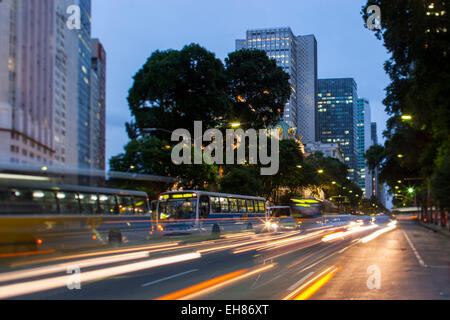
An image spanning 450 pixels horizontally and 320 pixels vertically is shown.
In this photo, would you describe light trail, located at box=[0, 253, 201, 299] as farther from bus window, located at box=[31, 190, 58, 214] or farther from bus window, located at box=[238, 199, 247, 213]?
bus window, located at box=[238, 199, 247, 213]

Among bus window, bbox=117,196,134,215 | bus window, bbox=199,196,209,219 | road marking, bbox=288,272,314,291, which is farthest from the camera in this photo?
bus window, bbox=199,196,209,219

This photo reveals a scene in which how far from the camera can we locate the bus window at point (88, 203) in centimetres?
2267

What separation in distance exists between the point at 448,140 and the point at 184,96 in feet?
78.8

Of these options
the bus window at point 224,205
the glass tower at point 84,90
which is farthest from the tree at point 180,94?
the glass tower at point 84,90

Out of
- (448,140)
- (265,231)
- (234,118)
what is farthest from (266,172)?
(448,140)

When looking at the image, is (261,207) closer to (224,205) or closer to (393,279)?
(224,205)

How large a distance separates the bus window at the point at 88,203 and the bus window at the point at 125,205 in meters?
2.21

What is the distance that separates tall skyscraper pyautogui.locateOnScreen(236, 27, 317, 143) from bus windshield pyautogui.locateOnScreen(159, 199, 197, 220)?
30.3m

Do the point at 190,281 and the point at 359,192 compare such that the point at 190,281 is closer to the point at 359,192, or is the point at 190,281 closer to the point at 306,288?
the point at 306,288

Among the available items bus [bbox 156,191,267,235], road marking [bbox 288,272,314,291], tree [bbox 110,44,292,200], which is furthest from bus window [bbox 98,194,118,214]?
road marking [bbox 288,272,314,291]

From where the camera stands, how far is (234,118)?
160 ft

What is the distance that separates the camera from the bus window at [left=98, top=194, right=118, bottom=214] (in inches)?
955

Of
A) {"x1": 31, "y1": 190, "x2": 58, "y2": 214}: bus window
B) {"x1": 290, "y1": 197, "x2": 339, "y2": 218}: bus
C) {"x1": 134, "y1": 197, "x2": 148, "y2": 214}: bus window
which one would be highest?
{"x1": 31, "y1": 190, "x2": 58, "y2": 214}: bus window

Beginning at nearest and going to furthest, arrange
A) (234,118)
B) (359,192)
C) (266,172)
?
1. (234,118)
2. (266,172)
3. (359,192)
